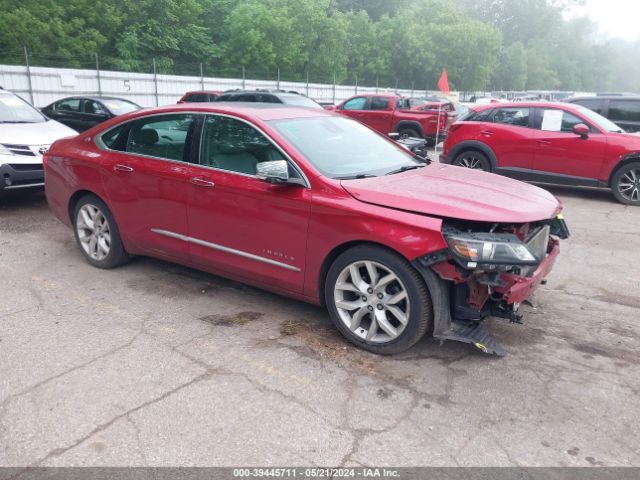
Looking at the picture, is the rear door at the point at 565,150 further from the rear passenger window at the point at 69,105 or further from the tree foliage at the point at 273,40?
the tree foliage at the point at 273,40

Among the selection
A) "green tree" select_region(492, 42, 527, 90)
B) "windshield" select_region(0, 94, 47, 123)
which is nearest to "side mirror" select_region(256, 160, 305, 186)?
"windshield" select_region(0, 94, 47, 123)

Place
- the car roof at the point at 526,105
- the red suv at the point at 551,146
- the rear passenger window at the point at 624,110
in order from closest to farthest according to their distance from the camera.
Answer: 1. the red suv at the point at 551,146
2. the car roof at the point at 526,105
3. the rear passenger window at the point at 624,110

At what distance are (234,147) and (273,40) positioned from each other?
1326 inches

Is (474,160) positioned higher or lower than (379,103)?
lower

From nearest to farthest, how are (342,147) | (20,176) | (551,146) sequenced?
(342,147) < (20,176) < (551,146)

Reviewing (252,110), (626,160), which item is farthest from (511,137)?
(252,110)

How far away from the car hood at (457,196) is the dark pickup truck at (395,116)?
40.9 ft

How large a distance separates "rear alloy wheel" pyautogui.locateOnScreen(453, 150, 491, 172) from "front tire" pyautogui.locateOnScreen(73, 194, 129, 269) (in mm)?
7078

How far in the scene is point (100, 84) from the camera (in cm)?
2280

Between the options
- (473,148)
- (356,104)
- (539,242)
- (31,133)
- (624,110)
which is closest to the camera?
(539,242)

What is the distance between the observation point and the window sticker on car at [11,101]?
845cm

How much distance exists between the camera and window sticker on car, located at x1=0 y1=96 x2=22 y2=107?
8.45 metres

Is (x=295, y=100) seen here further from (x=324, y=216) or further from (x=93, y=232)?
(x=324, y=216)

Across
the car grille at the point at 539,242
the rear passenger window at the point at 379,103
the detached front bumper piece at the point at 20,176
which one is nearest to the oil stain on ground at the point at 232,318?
the car grille at the point at 539,242
